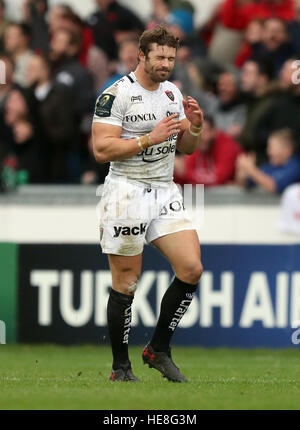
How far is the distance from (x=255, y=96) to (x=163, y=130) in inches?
226

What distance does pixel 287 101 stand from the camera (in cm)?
1322

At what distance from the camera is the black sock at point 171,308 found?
851 centimetres

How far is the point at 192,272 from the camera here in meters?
8.38

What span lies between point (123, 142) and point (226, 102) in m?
6.06

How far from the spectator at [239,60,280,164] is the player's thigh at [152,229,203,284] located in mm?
4964

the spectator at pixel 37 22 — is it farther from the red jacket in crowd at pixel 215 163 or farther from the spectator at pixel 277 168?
the spectator at pixel 277 168

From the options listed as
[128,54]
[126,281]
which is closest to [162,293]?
[128,54]

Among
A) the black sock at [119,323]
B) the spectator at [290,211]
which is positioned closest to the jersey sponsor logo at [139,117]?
the black sock at [119,323]

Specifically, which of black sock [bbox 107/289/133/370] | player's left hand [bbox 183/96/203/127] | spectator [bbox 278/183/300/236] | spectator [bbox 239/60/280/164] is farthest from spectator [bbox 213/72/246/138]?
black sock [bbox 107/289/133/370]

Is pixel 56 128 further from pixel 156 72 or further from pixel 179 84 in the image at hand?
pixel 156 72

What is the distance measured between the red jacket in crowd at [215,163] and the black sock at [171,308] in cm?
443

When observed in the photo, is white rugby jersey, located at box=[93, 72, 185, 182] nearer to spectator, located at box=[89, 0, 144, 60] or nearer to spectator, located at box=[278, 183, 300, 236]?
spectator, located at box=[278, 183, 300, 236]

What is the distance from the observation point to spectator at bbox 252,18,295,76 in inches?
553
